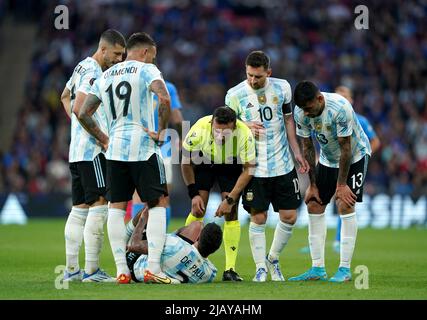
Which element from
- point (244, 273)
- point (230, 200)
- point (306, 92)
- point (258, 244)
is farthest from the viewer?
point (244, 273)

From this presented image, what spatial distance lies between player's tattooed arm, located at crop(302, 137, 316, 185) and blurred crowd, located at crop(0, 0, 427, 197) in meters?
12.4

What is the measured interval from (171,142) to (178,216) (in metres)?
8.13

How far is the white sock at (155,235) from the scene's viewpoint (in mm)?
9602

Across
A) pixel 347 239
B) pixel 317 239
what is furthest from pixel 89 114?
pixel 347 239

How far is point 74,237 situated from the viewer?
33.8ft

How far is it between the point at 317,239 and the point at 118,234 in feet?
7.81

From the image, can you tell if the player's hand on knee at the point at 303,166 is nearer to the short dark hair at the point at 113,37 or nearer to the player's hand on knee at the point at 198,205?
the player's hand on knee at the point at 198,205

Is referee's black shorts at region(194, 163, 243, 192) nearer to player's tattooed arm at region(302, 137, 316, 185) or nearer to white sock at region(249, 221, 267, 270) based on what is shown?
white sock at region(249, 221, 267, 270)

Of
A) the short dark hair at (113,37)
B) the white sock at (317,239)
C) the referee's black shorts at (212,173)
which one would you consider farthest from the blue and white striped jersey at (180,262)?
the short dark hair at (113,37)

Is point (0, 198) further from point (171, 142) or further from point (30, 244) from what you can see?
point (171, 142)

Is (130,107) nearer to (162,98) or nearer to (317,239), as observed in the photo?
(162,98)

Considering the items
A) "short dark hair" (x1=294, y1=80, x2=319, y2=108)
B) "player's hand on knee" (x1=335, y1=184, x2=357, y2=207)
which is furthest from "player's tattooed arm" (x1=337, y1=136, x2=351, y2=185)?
"short dark hair" (x1=294, y1=80, x2=319, y2=108)
